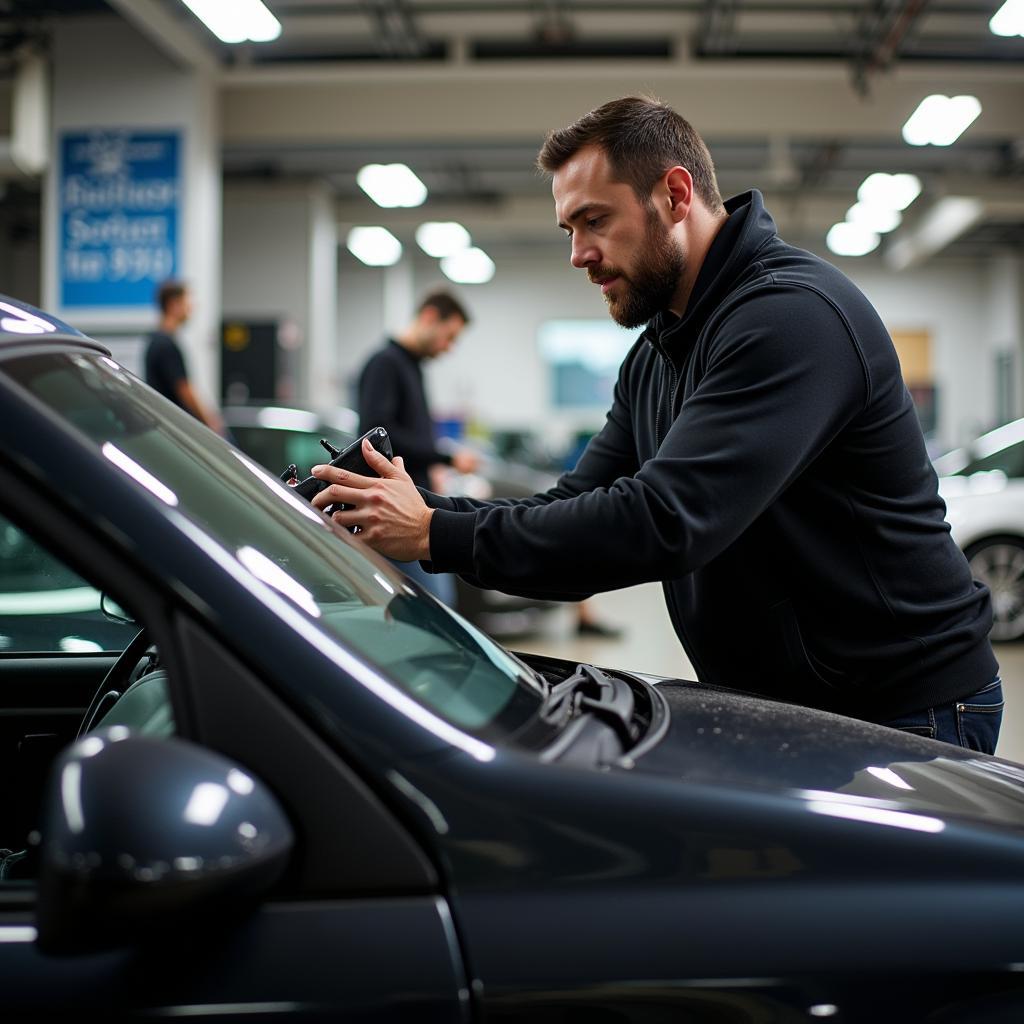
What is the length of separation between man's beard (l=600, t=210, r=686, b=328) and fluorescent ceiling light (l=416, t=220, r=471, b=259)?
1504 centimetres

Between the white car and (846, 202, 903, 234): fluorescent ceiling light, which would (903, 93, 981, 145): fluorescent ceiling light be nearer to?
(846, 202, 903, 234): fluorescent ceiling light

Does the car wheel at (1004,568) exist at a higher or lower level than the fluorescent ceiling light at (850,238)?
lower

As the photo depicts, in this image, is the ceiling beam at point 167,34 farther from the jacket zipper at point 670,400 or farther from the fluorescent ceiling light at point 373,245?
the jacket zipper at point 670,400

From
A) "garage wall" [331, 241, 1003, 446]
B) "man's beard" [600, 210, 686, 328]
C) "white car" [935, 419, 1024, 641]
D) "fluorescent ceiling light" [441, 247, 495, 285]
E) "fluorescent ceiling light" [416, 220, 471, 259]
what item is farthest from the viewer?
"garage wall" [331, 241, 1003, 446]

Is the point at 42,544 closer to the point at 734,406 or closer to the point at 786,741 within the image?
the point at 786,741

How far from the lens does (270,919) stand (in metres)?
0.91

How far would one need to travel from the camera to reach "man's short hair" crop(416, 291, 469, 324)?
515 cm

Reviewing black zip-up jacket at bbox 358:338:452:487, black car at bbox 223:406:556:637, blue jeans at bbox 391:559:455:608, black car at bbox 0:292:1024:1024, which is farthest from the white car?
black car at bbox 0:292:1024:1024

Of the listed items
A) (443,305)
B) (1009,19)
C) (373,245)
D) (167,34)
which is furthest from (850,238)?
(443,305)

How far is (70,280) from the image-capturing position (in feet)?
31.9

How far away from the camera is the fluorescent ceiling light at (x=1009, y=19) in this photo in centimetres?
830

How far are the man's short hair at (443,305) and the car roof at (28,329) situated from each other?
3778 mm

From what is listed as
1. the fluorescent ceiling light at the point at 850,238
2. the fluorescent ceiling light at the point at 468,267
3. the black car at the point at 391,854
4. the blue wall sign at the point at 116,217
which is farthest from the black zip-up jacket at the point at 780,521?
the fluorescent ceiling light at the point at 468,267

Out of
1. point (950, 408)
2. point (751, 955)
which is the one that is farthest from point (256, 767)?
point (950, 408)
